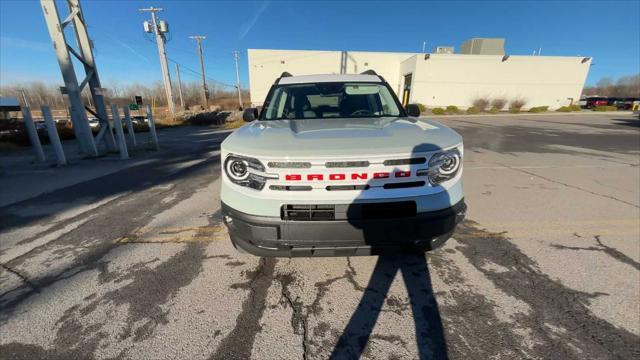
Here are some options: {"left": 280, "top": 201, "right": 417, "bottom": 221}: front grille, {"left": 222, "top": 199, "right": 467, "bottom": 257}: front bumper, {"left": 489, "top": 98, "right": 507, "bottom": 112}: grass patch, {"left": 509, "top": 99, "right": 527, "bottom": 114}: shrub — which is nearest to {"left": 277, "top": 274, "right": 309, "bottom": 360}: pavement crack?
{"left": 222, "top": 199, "right": 467, "bottom": 257}: front bumper

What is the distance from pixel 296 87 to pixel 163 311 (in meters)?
2.91

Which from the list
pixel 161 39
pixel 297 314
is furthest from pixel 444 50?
pixel 297 314

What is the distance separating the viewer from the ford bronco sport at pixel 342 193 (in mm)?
1786

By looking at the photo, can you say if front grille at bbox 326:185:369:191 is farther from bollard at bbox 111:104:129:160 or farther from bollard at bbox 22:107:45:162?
bollard at bbox 22:107:45:162

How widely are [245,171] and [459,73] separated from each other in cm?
3613

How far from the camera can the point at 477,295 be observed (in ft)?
7.02

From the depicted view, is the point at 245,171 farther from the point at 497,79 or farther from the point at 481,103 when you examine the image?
the point at 497,79

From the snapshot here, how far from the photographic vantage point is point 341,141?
6.23ft

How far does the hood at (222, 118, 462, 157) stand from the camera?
1792mm

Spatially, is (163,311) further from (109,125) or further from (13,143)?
(13,143)

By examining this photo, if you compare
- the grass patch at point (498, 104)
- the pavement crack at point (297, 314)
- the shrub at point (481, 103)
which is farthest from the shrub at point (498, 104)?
the pavement crack at point (297, 314)

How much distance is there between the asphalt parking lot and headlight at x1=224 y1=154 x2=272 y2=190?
38.2 inches

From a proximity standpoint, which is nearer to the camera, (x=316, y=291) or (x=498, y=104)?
(x=316, y=291)

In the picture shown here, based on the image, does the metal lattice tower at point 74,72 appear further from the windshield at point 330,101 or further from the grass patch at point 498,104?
the grass patch at point 498,104
